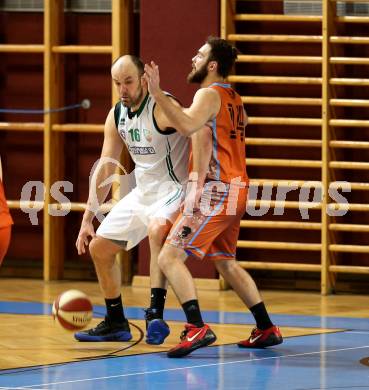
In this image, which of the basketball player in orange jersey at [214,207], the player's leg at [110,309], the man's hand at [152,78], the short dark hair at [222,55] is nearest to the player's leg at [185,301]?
the basketball player in orange jersey at [214,207]

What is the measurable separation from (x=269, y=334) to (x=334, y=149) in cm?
302

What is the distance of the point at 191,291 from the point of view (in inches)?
234

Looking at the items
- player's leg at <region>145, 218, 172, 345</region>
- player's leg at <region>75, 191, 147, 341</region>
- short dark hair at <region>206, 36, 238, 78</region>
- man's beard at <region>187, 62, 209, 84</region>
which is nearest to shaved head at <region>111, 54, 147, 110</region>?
man's beard at <region>187, 62, 209, 84</region>

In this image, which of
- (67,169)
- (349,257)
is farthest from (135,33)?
(349,257)

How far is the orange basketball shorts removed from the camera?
5.96 meters

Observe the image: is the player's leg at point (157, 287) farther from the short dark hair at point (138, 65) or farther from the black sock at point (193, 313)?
the short dark hair at point (138, 65)

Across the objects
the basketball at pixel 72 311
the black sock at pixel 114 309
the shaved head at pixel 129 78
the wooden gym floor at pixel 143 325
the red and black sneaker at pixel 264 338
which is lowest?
the wooden gym floor at pixel 143 325

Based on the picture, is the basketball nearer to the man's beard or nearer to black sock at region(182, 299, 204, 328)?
black sock at region(182, 299, 204, 328)

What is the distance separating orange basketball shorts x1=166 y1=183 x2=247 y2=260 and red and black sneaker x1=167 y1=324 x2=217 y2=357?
387 millimetres

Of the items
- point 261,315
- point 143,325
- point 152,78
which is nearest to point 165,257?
point 261,315

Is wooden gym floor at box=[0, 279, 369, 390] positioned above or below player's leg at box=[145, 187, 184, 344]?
below

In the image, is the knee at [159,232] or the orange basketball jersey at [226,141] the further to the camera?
the knee at [159,232]

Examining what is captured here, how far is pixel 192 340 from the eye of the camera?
5.89 m

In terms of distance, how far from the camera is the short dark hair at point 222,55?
6.09 m
